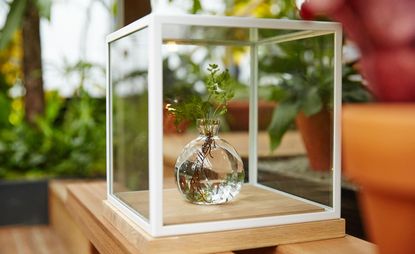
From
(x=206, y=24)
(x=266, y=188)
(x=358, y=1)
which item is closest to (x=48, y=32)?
(x=266, y=188)

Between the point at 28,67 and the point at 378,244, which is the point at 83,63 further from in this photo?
the point at 378,244

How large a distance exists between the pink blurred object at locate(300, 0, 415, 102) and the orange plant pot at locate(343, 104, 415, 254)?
2cm

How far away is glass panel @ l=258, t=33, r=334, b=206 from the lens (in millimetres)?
1260

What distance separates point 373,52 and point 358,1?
55mm

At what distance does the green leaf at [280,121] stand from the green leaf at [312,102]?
0.17ft

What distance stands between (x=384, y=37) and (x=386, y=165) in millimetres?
128

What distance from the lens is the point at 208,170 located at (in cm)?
117

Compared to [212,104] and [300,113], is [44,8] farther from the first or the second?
[300,113]

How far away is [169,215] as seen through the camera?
1.04 m

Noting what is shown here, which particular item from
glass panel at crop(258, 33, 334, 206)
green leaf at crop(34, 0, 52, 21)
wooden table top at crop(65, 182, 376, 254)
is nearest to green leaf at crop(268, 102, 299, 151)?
glass panel at crop(258, 33, 334, 206)

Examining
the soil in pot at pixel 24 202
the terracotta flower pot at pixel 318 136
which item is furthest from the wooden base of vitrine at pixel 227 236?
the soil in pot at pixel 24 202

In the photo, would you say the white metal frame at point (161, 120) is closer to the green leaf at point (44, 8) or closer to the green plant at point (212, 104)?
the green plant at point (212, 104)

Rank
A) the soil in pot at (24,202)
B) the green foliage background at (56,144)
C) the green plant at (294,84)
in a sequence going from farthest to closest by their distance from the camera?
the green foliage background at (56,144) → the soil in pot at (24,202) → the green plant at (294,84)

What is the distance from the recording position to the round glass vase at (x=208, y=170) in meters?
1.17
